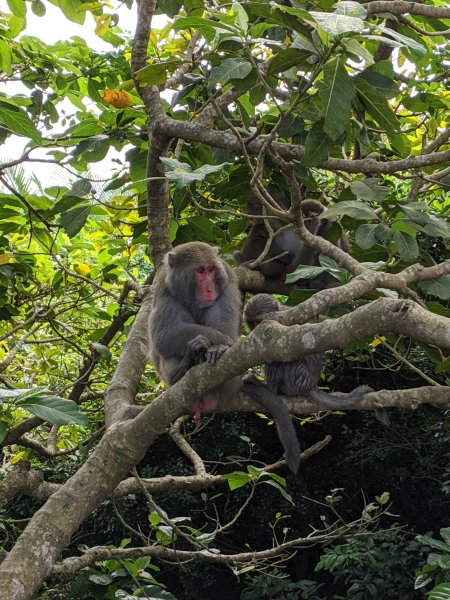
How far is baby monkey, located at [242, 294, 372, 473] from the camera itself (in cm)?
337

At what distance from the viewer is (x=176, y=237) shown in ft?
14.2

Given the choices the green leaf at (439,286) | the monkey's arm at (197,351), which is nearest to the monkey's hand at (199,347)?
the monkey's arm at (197,351)

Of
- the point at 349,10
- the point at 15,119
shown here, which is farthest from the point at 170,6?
the point at 349,10

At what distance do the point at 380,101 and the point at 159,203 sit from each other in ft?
4.66

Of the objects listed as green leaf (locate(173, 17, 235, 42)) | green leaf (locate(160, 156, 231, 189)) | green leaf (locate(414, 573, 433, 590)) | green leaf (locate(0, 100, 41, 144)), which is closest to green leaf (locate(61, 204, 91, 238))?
green leaf (locate(0, 100, 41, 144))

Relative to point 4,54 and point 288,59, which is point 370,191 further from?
point 4,54

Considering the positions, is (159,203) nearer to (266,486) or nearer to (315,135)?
(315,135)

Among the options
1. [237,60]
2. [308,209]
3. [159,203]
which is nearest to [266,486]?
[308,209]

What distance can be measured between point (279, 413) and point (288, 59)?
1.52 m

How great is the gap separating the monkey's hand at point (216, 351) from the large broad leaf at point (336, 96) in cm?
84

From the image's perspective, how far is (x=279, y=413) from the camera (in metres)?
3.32

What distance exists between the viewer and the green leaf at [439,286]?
2723mm

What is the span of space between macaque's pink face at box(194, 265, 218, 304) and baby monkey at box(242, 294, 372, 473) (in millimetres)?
248

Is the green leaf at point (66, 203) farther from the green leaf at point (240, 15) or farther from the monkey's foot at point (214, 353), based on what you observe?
the green leaf at point (240, 15)
